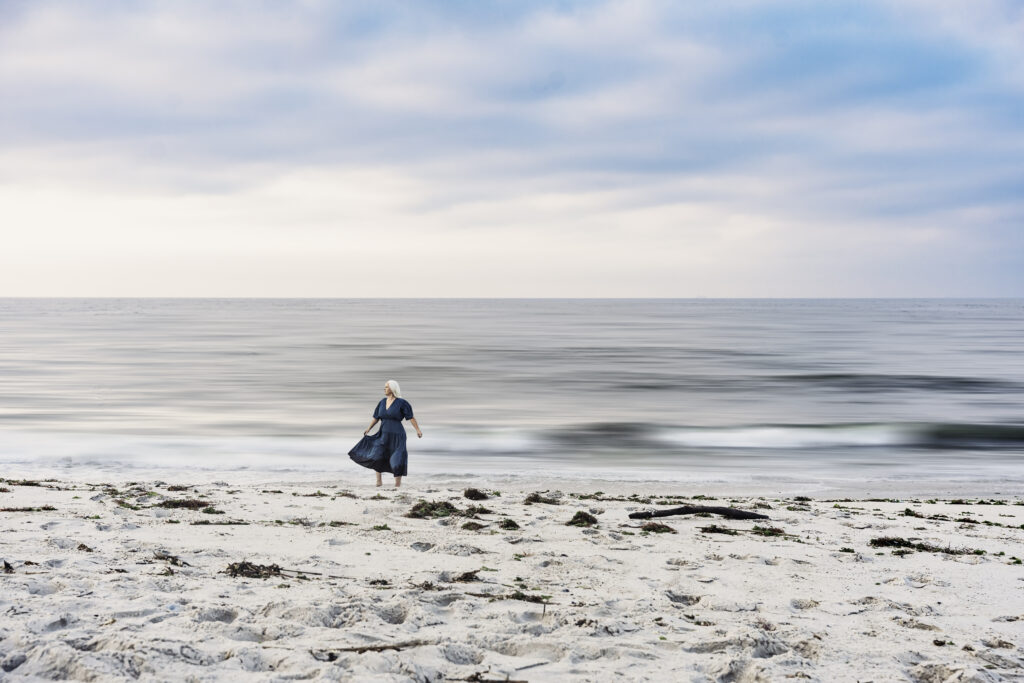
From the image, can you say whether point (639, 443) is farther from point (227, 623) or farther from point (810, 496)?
point (227, 623)

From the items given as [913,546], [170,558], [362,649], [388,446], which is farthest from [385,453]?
[362,649]

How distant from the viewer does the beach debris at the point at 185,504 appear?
10.1m

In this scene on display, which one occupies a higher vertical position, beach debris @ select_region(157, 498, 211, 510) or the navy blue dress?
the navy blue dress

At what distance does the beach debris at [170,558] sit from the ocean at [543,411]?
8.51 m

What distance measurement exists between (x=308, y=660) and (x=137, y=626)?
1.22 m

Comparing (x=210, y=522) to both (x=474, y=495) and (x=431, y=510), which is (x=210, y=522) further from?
(x=474, y=495)

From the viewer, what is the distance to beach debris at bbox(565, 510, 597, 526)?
9553mm

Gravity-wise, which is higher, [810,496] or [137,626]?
[137,626]

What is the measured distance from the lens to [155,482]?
43.5 ft

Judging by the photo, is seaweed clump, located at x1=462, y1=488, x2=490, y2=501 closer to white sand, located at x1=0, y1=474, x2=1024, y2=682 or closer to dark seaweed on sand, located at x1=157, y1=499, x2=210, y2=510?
white sand, located at x1=0, y1=474, x2=1024, y2=682

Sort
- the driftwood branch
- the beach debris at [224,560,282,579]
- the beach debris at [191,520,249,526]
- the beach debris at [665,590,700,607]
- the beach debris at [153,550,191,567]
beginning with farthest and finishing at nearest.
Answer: the driftwood branch, the beach debris at [191,520,249,526], the beach debris at [153,550,191,567], the beach debris at [224,560,282,579], the beach debris at [665,590,700,607]

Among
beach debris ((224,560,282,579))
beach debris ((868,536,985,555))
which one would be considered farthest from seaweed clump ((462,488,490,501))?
beach debris ((868,536,985,555))

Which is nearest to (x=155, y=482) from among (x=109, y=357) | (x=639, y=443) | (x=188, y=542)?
(x=188, y=542)

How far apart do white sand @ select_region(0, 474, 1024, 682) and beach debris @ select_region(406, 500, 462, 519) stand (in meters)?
0.19
